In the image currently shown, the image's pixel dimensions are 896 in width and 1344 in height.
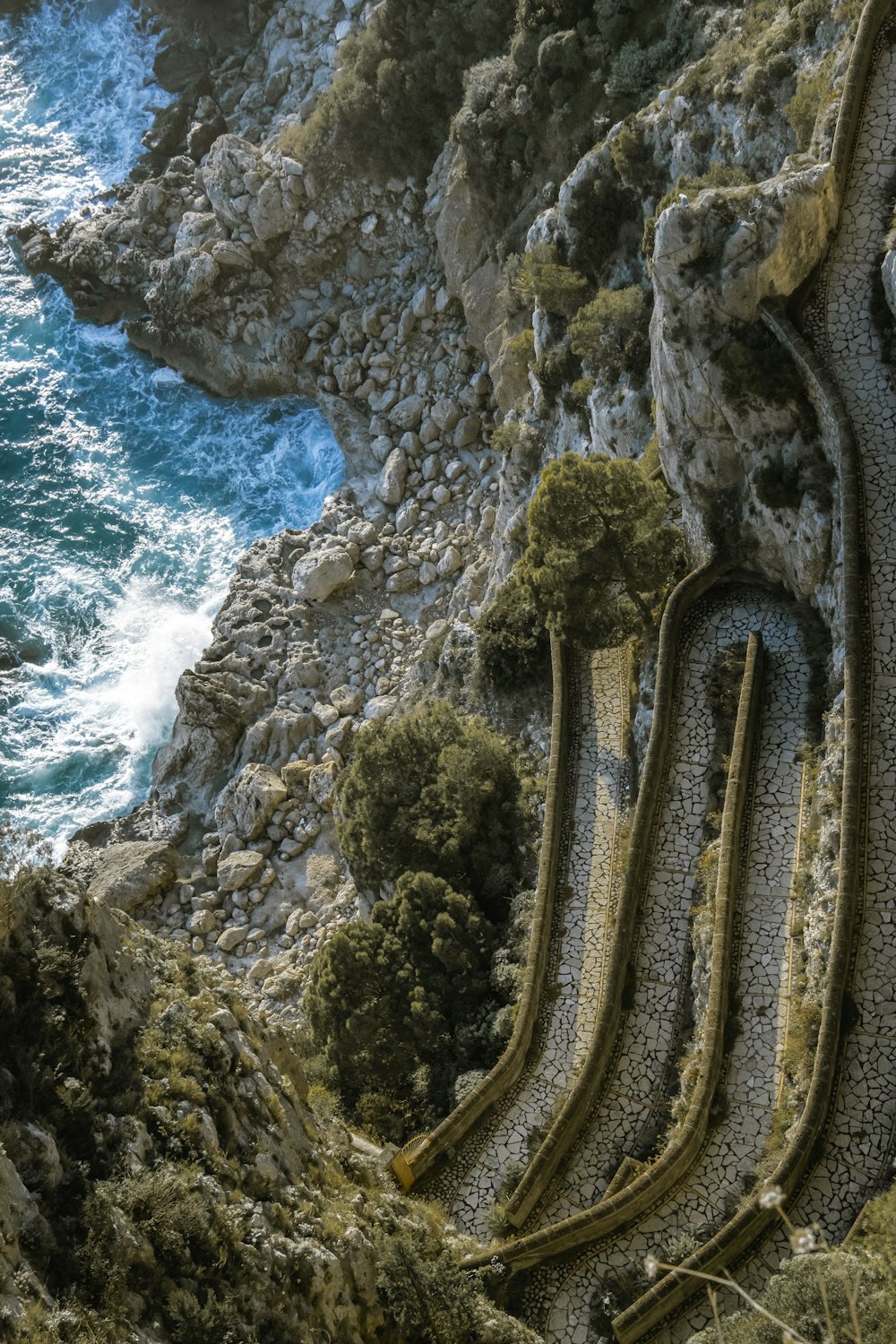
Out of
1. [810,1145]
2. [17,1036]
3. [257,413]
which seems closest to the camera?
[17,1036]

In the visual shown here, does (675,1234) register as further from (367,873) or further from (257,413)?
(257,413)

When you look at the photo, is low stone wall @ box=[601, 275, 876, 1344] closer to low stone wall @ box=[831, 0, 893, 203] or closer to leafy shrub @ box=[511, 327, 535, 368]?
low stone wall @ box=[831, 0, 893, 203]

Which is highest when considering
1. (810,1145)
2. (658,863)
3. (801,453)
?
(801,453)

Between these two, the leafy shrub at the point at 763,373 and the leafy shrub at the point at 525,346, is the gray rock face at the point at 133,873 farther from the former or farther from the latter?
the leafy shrub at the point at 763,373

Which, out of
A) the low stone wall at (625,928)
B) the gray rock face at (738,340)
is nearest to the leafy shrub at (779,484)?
the gray rock face at (738,340)

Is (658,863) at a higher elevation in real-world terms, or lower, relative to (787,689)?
lower

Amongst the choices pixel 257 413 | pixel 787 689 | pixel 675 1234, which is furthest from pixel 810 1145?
pixel 257 413

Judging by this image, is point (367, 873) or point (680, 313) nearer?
point (680, 313)

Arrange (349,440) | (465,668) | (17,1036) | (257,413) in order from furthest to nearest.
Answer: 1. (257,413)
2. (349,440)
3. (465,668)
4. (17,1036)
